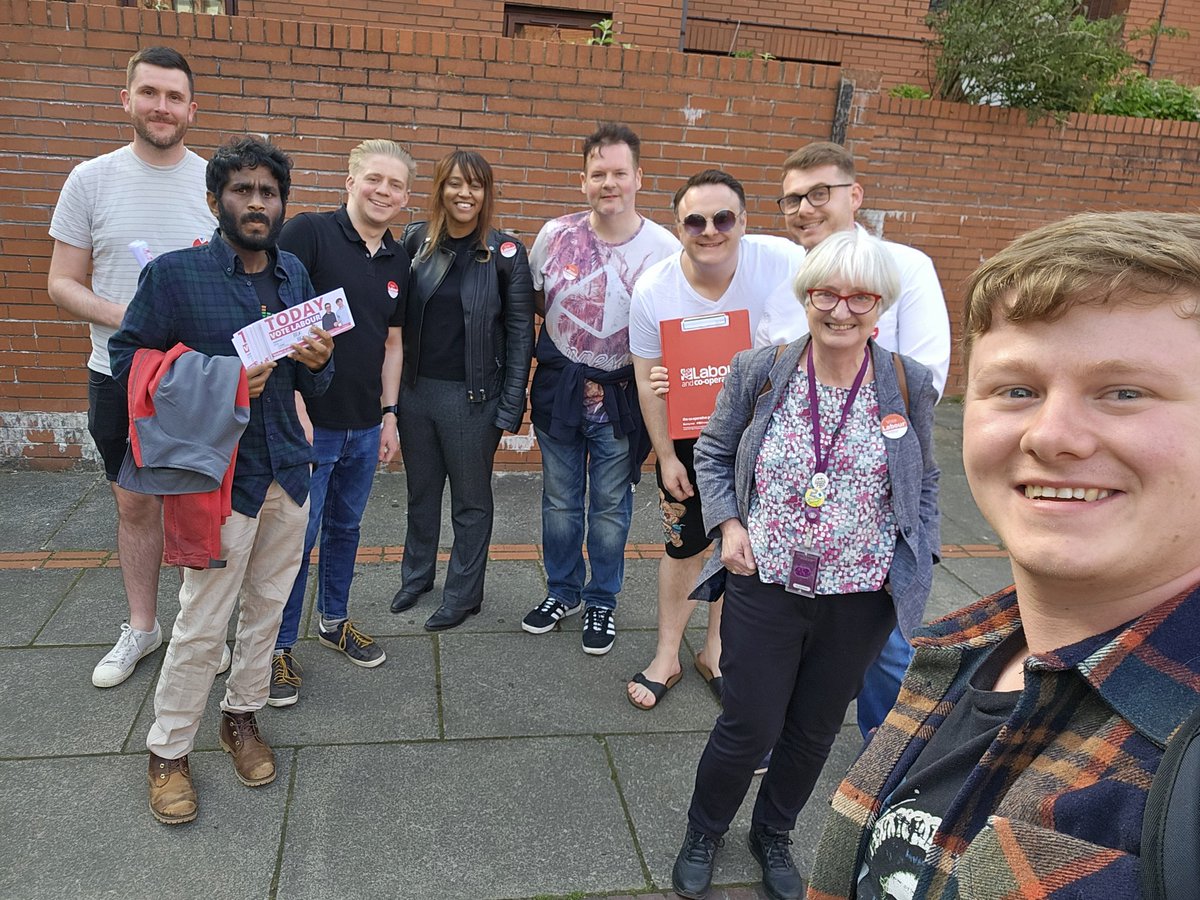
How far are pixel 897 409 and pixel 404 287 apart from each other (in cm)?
215

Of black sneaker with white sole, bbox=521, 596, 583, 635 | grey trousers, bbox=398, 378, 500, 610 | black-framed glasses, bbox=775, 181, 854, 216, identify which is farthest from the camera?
black sneaker with white sole, bbox=521, 596, 583, 635

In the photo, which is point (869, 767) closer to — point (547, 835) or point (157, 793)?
point (547, 835)

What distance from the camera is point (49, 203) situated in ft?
16.1

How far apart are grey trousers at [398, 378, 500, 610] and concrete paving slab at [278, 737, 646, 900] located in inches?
39.0

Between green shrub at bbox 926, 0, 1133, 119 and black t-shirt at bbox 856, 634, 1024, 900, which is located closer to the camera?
black t-shirt at bbox 856, 634, 1024, 900

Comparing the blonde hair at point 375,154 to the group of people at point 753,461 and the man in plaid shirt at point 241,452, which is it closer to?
the group of people at point 753,461

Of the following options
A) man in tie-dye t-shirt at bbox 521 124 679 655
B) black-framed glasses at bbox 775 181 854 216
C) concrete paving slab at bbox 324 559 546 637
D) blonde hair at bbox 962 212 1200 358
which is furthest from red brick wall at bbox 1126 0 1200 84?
blonde hair at bbox 962 212 1200 358

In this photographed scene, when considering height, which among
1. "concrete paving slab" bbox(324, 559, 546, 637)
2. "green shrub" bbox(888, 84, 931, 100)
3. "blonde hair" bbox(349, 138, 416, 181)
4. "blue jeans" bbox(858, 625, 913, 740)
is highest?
"green shrub" bbox(888, 84, 931, 100)

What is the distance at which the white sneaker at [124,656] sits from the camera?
317 centimetres

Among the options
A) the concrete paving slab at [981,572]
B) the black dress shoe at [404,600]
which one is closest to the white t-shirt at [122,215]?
the black dress shoe at [404,600]

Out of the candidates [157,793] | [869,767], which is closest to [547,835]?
[157,793]

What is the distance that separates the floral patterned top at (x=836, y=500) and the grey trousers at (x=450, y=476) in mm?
1713

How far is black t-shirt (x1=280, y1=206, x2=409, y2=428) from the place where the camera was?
3.07 m

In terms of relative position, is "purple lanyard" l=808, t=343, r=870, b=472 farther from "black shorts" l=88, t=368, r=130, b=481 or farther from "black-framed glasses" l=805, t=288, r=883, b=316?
"black shorts" l=88, t=368, r=130, b=481
